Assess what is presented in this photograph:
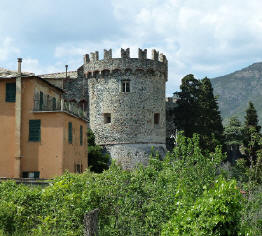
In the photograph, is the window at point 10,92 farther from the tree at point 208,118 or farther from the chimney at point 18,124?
the tree at point 208,118

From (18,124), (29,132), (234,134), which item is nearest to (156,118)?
(29,132)

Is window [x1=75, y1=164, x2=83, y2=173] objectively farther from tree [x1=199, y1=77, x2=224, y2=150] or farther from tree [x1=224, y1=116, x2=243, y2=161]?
tree [x1=224, y1=116, x2=243, y2=161]

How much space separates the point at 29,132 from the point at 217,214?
16166 mm

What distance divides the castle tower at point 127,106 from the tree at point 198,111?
4503 millimetres

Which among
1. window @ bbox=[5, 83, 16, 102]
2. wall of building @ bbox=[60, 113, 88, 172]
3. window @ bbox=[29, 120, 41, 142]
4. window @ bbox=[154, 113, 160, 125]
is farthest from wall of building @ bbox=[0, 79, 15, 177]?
window @ bbox=[154, 113, 160, 125]

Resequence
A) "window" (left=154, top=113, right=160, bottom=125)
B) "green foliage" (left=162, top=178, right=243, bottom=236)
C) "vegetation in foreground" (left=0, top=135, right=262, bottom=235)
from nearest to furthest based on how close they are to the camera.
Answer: "green foliage" (left=162, top=178, right=243, bottom=236) < "vegetation in foreground" (left=0, top=135, right=262, bottom=235) < "window" (left=154, top=113, right=160, bottom=125)

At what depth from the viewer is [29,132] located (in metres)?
22.2

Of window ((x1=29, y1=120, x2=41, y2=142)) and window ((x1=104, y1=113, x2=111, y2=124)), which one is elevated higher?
window ((x1=104, y1=113, x2=111, y2=124))

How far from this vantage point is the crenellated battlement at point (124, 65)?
115 ft

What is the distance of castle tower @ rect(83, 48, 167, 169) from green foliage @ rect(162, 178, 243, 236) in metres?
26.0

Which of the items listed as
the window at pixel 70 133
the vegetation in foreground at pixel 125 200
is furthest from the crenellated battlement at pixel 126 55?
the vegetation in foreground at pixel 125 200

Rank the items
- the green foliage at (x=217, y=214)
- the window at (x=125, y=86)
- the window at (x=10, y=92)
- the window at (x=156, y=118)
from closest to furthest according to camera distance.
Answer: the green foliage at (x=217, y=214)
the window at (x=10, y=92)
the window at (x=125, y=86)
the window at (x=156, y=118)

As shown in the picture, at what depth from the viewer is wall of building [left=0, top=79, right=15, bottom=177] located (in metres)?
21.9

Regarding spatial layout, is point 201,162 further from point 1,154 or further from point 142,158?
point 142,158
